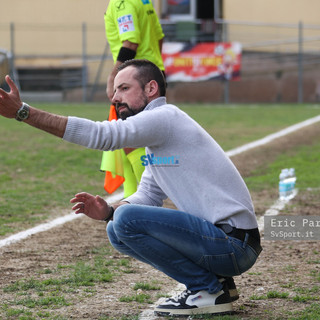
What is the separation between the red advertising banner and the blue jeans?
1818cm

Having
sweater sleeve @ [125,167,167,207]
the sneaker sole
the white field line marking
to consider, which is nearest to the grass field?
the white field line marking

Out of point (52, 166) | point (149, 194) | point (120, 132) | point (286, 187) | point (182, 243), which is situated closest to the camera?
point (120, 132)

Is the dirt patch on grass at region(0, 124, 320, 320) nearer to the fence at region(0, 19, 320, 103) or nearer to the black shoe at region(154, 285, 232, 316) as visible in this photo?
the black shoe at region(154, 285, 232, 316)

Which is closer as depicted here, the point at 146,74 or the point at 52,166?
the point at 146,74

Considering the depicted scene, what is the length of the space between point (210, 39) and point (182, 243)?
62.6ft

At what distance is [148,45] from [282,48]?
16.8 meters

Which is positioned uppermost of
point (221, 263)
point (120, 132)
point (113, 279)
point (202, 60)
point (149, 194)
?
point (120, 132)

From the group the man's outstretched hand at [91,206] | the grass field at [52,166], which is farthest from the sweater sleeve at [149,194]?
the grass field at [52,166]

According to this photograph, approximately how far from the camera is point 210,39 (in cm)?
2258

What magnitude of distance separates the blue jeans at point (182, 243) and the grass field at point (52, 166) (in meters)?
2.32

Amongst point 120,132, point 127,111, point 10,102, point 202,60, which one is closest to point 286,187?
point 127,111

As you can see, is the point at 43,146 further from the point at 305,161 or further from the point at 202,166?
the point at 202,166

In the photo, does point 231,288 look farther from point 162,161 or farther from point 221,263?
point 162,161

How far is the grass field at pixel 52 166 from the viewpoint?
7.13 m
